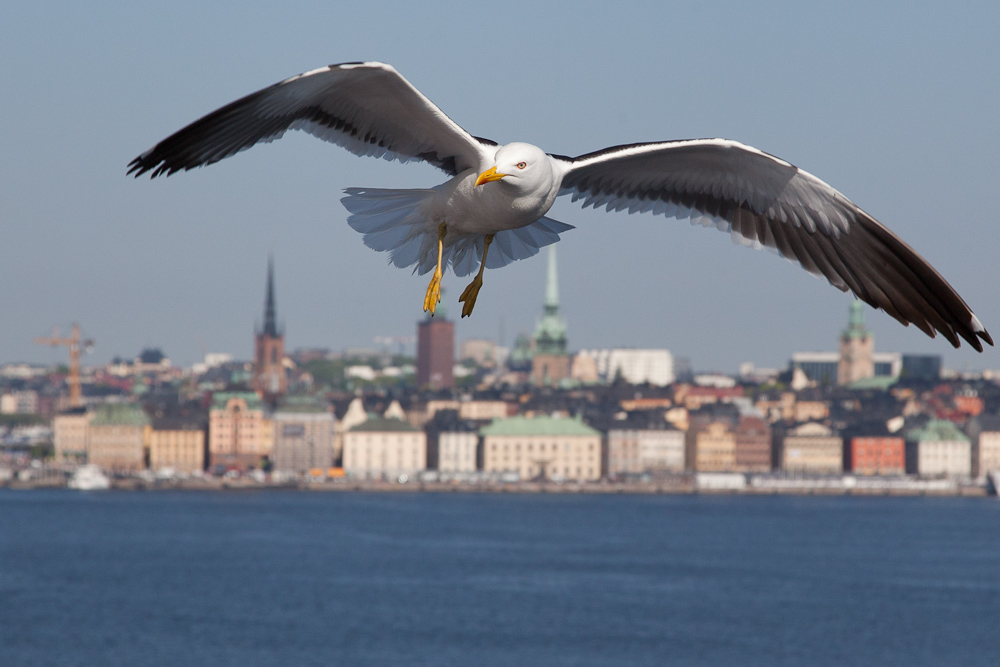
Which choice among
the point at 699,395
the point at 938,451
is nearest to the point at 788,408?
the point at 699,395

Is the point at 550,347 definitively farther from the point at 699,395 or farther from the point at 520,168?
the point at 520,168

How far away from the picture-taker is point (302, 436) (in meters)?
76.4

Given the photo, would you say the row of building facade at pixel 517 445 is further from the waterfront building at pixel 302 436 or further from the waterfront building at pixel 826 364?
the waterfront building at pixel 826 364

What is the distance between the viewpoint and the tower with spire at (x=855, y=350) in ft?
339

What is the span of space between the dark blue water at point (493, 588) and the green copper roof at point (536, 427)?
1091cm

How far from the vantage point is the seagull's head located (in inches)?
104

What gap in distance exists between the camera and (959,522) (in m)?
61.1

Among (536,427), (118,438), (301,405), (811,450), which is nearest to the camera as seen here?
(536,427)

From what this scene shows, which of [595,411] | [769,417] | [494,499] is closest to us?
[494,499]

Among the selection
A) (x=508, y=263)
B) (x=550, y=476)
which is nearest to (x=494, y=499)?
(x=550, y=476)

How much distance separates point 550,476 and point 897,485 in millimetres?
15750

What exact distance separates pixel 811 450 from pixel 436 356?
3592 cm

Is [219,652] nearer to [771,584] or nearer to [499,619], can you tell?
[499,619]

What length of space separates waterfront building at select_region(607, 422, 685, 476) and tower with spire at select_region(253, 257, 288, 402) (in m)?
34.0
